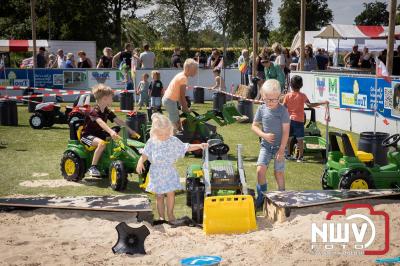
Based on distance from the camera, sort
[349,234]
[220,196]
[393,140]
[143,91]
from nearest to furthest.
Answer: [349,234] → [220,196] → [393,140] → [143,91]

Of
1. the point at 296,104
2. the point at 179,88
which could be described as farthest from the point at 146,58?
the point at 296,104

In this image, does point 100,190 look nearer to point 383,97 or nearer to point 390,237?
point 390,237

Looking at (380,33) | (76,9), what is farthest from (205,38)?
(380,33)

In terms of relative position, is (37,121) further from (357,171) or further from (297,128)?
(357,171)

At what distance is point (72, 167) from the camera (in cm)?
934

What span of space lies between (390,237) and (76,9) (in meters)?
51.4

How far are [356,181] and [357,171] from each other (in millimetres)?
131

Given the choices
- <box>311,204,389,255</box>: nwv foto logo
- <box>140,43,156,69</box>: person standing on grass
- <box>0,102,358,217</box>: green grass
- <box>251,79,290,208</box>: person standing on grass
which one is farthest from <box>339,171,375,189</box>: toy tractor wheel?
<box>140,43,156,69</box>: person standing on grass

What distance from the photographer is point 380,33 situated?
33.7 m

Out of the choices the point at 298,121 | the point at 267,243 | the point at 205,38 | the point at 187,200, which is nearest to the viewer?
the point at 267,243

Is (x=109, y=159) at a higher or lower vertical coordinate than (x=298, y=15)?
lower

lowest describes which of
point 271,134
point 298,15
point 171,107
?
point 271,134

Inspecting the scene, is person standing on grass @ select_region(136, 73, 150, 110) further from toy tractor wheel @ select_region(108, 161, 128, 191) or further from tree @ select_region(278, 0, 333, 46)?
tree @ select_region(278, 0, 333, 46)

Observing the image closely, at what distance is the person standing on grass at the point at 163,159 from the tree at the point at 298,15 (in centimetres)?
8822
